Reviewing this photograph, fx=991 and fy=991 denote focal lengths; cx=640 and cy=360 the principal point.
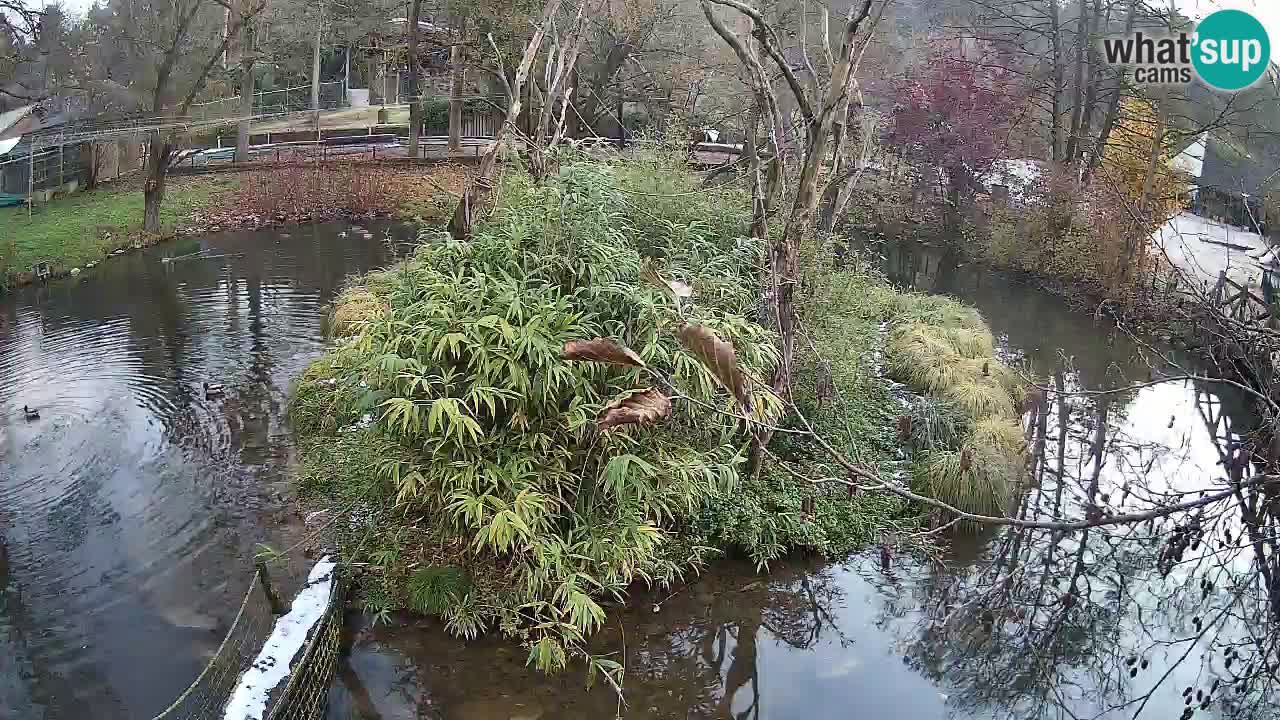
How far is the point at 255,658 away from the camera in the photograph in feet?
15.7

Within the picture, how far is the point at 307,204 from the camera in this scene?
670 inches

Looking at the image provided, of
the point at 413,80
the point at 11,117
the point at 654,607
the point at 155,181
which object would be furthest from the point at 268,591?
the point at 413,80

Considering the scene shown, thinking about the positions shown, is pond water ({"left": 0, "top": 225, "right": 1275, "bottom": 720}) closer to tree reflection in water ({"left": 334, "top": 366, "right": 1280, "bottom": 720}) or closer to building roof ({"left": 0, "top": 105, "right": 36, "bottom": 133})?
tree reflection in water ({"left": 334, "top": 366, "right": 1280, "bottom": 720})

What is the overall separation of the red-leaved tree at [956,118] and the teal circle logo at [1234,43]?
6.60 meters

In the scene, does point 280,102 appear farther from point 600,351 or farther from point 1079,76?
point 600,351

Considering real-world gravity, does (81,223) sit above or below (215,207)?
below

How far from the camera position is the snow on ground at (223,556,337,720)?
4.38 meters

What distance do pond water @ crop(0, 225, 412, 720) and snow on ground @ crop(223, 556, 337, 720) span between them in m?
0.67

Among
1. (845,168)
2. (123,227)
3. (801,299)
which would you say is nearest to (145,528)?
(801,299)

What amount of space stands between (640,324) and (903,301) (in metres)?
6.91

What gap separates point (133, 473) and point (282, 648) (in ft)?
10.9

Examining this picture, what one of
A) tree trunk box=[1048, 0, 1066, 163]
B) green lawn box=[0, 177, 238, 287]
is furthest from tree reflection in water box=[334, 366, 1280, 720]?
tree trunk box=[1048, 0, 1066, 163]

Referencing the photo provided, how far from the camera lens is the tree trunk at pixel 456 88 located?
19.2 m

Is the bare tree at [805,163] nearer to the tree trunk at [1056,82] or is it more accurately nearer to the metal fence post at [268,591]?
the metal fence post at [268,591]
